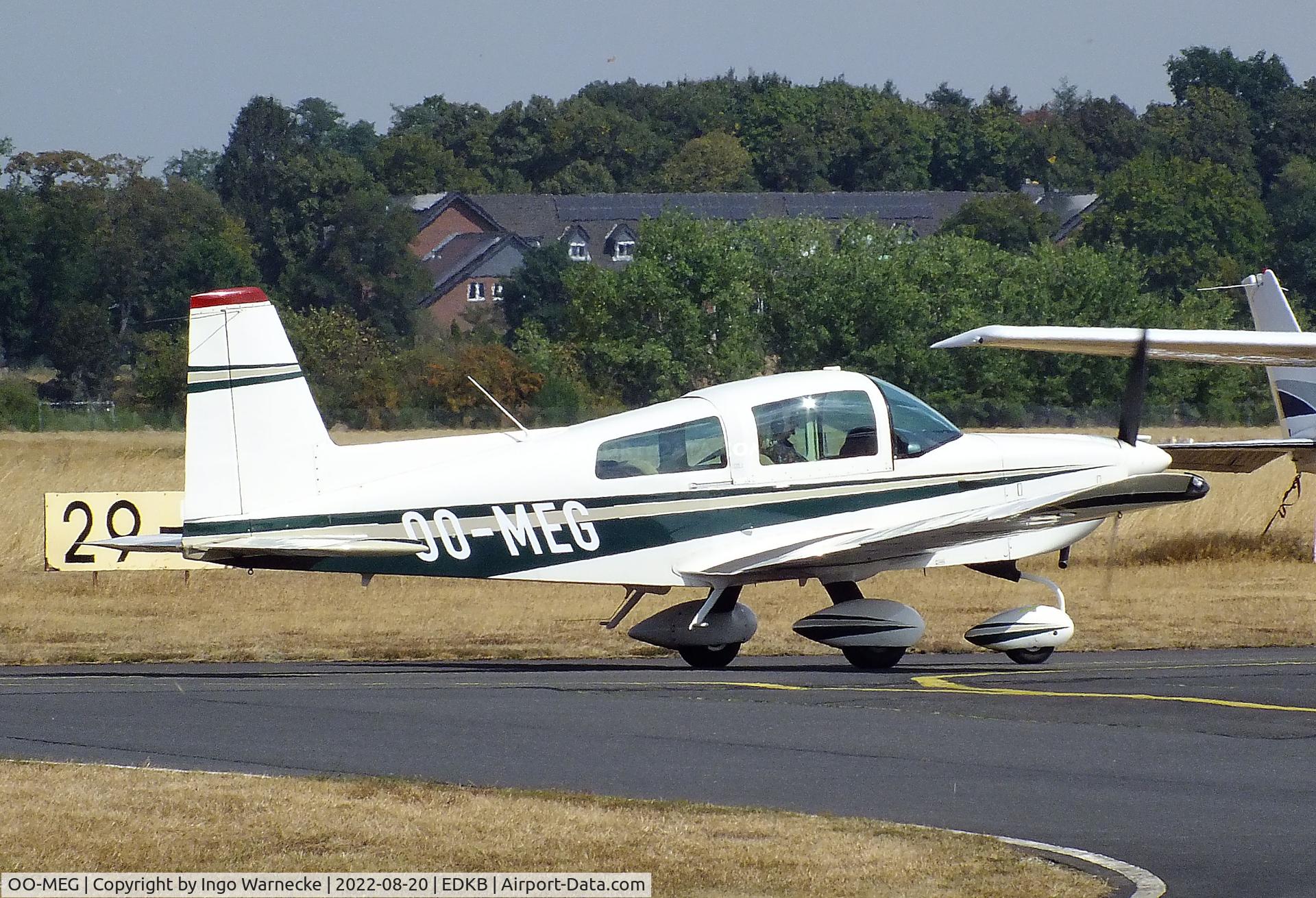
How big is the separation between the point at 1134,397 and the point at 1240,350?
517cm

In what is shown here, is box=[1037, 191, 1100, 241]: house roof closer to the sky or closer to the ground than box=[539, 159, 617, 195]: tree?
closer to the ground

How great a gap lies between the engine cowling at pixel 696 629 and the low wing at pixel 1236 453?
37.9ft

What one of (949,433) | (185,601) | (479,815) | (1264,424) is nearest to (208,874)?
(479,815)

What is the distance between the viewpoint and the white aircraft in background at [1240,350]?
54.4 feet

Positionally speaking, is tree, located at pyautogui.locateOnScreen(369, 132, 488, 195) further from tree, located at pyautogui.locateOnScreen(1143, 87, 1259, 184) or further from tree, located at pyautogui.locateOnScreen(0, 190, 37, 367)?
tree, located at pyautogui.locateOnScreen(0, 190, 37, 367)

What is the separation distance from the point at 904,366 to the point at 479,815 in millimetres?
49782

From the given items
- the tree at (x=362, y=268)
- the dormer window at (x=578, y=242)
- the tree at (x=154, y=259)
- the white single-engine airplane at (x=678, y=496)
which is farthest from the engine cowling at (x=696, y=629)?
the dormer window at (x=578, y=242)

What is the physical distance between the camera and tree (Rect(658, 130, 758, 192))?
469 feet

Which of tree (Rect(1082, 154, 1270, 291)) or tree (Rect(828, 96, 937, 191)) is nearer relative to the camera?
tree (Rect(1082, 154, 1270, 291))

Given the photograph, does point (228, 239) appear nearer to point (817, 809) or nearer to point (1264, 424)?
point (1264, 424)

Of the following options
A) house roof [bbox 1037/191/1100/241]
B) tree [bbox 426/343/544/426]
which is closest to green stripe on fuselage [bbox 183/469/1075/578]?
tree [bbox 426/343/544/426]

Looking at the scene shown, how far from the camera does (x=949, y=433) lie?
46.6ft

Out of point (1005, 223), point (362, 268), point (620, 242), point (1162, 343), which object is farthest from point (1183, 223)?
point (1162, 343)

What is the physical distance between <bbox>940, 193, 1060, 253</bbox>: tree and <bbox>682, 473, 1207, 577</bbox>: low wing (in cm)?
9247
